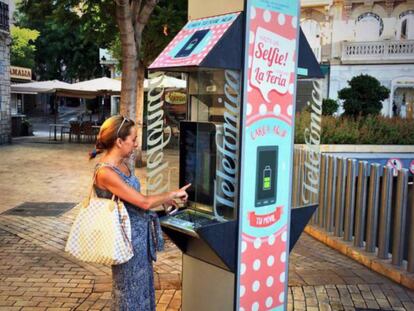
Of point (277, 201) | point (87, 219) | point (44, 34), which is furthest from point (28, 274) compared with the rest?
point (44, 34)

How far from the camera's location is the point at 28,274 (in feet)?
16.5

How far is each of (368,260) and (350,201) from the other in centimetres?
87

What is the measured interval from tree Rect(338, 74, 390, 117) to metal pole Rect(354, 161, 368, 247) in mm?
7387

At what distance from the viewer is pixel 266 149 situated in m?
3.22

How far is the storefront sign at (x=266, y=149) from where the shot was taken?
10.1 feet

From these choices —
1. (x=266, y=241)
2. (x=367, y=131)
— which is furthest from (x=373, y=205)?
(x=367, y=131)

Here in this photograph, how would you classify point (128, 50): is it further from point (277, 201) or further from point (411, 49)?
point (411, 49)

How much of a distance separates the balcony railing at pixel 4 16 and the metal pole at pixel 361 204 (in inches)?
652

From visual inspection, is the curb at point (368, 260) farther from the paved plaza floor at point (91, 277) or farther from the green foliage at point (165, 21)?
the green foliage at point (165, 21)

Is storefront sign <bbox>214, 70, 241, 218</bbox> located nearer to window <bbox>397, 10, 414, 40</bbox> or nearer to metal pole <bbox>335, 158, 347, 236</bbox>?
→ metal pole <bbox>335, 158, 347, 236</bbox>

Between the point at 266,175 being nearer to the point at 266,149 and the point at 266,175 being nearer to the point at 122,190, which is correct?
the point at 266,149

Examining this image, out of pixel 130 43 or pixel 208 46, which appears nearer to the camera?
pixel 208 46

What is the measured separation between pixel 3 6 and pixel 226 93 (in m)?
18.0

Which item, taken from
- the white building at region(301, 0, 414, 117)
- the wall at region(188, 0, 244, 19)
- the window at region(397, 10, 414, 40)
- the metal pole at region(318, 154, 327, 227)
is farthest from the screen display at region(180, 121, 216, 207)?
the window at region(397, 10, 414, 40)
